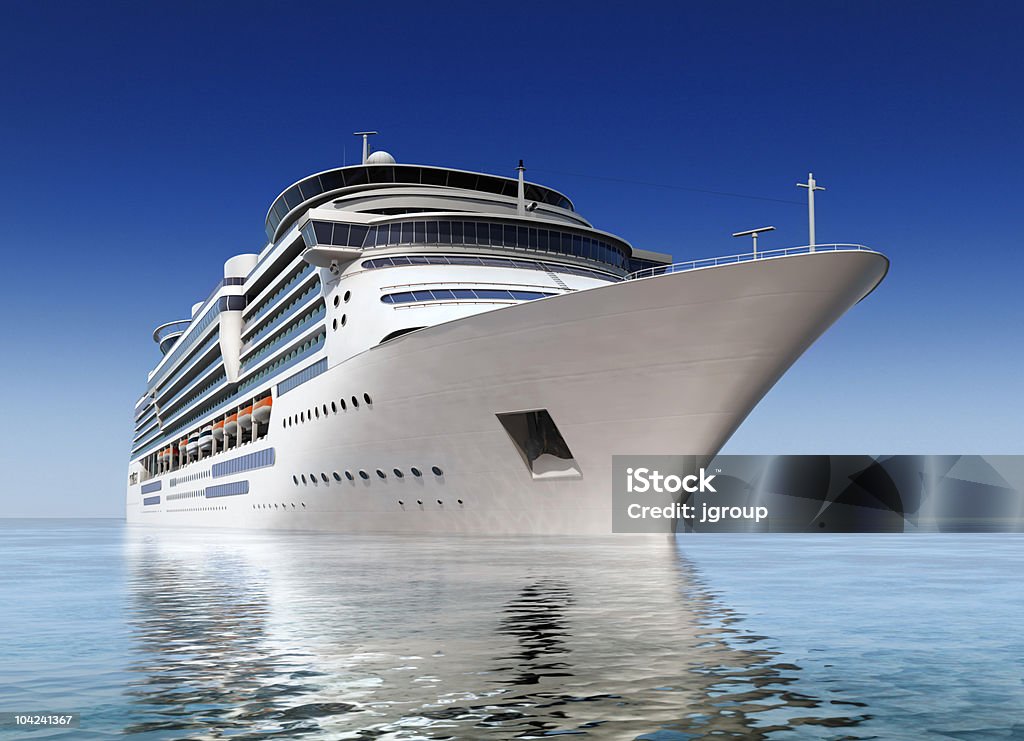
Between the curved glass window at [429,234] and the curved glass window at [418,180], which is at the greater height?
the curved glass window at [418,180]

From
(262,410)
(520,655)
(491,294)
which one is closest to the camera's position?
(520,655)

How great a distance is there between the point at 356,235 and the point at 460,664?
28.1 metres

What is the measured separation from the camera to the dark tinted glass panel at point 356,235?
1332 inches

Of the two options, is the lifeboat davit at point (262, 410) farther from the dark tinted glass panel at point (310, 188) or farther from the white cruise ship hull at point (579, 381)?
the white cruise ship hull at point (579, 381)

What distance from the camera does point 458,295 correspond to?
3044cm

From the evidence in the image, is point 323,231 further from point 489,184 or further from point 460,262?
point 489,184

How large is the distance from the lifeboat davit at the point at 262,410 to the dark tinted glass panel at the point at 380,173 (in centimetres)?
Answer: 1083

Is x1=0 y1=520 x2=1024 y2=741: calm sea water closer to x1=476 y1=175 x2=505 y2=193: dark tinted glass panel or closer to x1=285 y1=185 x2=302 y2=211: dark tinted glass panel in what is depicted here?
x1=476 y1=175 x2=505 y2=193: dark tinted glass panel

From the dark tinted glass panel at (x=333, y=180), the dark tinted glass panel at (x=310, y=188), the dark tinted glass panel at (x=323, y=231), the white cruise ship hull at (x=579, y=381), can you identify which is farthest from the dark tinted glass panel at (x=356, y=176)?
the white cruise ship hull at (x=579, y=381)

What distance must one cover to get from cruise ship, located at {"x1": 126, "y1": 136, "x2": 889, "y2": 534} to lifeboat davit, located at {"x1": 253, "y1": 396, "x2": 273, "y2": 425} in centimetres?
10

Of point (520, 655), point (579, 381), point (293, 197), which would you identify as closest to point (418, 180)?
point (293, 197)

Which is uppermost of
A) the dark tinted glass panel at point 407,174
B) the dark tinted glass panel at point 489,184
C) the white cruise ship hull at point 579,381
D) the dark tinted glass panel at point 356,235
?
the dark tinted glass panel at point 407,174

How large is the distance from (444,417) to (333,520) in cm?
883

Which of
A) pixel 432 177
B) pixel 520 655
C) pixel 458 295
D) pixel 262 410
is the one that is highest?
pixel 432 177
